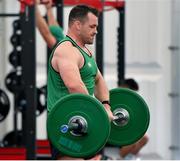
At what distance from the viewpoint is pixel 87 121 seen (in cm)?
488

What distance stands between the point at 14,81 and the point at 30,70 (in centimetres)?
168

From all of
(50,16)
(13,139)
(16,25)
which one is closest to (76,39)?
(50,16)

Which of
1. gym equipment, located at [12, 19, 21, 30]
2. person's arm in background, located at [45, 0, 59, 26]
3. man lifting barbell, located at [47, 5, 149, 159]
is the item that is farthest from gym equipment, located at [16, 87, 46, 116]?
man lifting barbell, located at [47, 5, 149, 159]

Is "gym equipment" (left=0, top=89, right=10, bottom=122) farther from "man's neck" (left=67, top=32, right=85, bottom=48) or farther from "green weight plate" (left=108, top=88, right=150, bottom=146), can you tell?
"man's neck" (left=67, top=32, right=85, bottom=48)

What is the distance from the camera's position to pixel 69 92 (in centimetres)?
492

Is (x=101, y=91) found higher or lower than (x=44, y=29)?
lower

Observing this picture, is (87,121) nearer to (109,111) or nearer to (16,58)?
(109,111)

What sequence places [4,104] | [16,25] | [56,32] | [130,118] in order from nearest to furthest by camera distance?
[130,118], [56,32], [4,104], [16,25]

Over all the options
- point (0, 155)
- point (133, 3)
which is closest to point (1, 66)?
point (133, 3)

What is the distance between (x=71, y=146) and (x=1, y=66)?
3.98 metres

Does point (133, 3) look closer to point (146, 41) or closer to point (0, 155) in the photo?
point (146, 41)

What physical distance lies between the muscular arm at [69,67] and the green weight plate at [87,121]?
5cm

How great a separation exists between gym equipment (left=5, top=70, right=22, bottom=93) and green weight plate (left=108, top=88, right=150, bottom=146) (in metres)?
2.34

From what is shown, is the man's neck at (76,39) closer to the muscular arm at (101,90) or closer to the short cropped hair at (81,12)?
the short cropped hair at (81,12)
